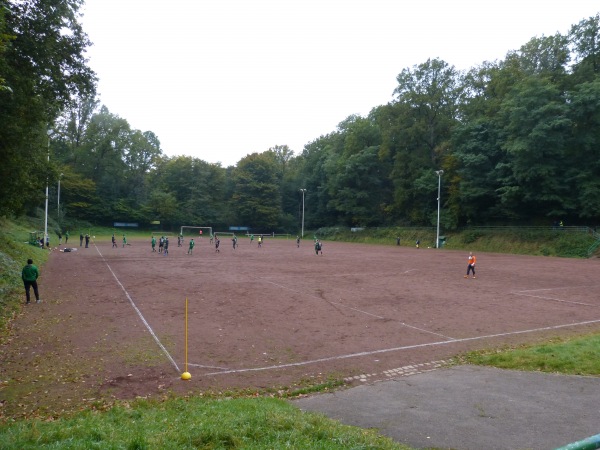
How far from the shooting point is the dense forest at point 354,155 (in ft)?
59.3

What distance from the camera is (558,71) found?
53000 mm

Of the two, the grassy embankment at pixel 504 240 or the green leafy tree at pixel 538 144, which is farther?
the green leafy tree at pixel 538 144

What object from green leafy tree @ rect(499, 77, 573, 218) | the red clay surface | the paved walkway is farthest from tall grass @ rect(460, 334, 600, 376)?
green leafy tree @ rect(499, 77, 573, 218)

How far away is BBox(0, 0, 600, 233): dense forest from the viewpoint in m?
18.1

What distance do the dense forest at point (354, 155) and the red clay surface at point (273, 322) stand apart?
6.91 m

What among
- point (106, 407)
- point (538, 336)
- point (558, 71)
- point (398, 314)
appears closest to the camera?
point (106, 407)

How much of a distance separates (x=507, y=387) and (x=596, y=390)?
1.41 m

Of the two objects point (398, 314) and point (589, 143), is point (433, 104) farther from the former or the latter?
point (398, 314)

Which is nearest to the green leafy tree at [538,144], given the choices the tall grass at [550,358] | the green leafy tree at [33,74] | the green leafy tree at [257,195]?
the tall grass at [550,358]

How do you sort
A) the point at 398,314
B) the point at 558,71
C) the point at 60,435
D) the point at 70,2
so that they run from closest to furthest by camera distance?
the point at 60,435
the point at 398,314
the point at 70,2
the point at 558,71

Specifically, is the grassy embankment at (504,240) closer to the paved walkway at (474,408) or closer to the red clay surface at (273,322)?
the red clay surface at (273,322)

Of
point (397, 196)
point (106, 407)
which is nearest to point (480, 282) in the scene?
point (106, 407)

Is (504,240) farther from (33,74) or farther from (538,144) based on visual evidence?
(33,74)

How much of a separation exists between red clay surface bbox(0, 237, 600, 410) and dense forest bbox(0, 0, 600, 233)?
22.7 ft
